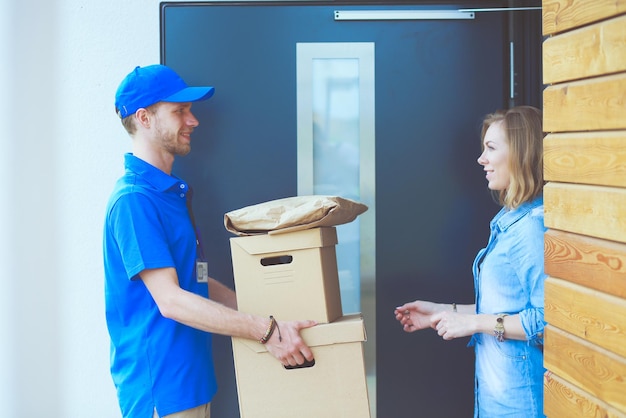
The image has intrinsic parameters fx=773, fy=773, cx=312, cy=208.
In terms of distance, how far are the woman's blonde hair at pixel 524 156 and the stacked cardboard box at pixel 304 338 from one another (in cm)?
58

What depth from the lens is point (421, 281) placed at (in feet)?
10.1

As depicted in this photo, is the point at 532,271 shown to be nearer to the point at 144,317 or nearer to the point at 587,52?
the point at 587,52

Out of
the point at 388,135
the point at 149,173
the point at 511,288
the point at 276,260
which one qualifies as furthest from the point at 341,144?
the point at 511,288

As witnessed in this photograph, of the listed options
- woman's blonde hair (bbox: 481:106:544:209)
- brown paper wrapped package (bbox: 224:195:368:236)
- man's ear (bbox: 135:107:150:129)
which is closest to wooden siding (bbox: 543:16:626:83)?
woman's blonde hair (bbox: 481:106:544:209)

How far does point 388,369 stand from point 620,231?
1637 millimetres

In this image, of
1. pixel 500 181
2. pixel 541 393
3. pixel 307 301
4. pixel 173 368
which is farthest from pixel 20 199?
pixel 541 393

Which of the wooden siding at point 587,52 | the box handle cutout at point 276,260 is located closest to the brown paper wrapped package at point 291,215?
the box handle cutout at point 276,260

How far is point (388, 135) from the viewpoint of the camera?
120 inches

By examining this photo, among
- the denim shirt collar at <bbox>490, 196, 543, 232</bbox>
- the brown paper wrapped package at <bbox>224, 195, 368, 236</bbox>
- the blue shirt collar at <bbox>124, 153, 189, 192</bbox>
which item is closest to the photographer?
the brown paper wrapped package at <bbox>224, 195, 368, 236</bbox>

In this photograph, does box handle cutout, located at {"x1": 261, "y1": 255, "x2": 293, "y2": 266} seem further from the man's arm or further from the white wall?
the white wall

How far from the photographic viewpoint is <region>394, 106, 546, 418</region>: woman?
2.13m

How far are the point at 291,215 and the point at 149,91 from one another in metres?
0.68

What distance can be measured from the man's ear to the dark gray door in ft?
1.94

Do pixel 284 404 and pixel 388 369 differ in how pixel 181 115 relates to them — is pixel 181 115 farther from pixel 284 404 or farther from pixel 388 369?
pixel 388 369
